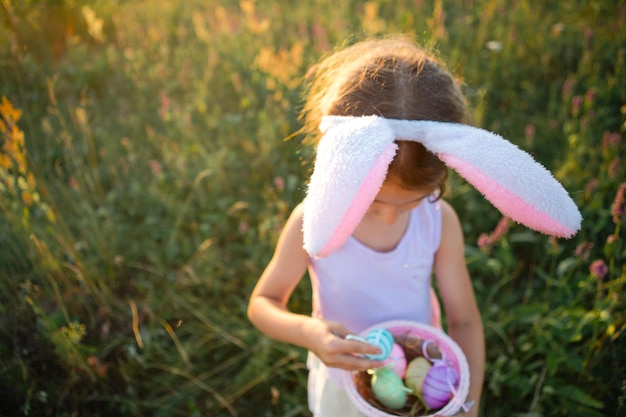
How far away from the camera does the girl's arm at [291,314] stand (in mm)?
1119

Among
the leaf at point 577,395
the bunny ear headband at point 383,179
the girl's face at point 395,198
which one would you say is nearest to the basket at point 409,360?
the girl's face at point 395,198

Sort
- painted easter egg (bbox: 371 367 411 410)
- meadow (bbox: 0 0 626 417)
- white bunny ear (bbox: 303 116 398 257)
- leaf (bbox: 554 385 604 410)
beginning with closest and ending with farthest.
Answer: white bunny ear (bbox: 303 116 398 257) → painted easter egg (bbox: 371 367 411 410) → leaf (bbox: 554 385 604 410) → meadow (bbox: 0 0 626 417)

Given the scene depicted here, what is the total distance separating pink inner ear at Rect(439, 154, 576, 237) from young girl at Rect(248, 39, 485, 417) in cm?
21

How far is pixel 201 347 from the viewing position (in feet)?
6.41

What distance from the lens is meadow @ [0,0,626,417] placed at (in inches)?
67.0

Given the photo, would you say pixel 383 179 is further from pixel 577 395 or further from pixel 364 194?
pixel 577 395

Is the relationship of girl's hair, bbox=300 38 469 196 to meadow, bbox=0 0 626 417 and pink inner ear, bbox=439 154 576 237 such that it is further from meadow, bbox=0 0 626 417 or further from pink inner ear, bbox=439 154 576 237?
meadow, bbox=0 0 626 417

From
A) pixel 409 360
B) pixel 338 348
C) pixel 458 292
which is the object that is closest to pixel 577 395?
pixel 458 292

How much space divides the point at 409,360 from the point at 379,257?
28 cm

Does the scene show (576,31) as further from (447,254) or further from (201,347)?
(201,347)

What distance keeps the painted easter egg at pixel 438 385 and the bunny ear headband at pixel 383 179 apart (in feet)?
1.51

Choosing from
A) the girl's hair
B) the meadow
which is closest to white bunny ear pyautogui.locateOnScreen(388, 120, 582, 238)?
the girl's hair

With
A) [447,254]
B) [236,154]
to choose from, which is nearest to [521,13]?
[236,154]

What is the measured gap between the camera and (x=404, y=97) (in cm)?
112
